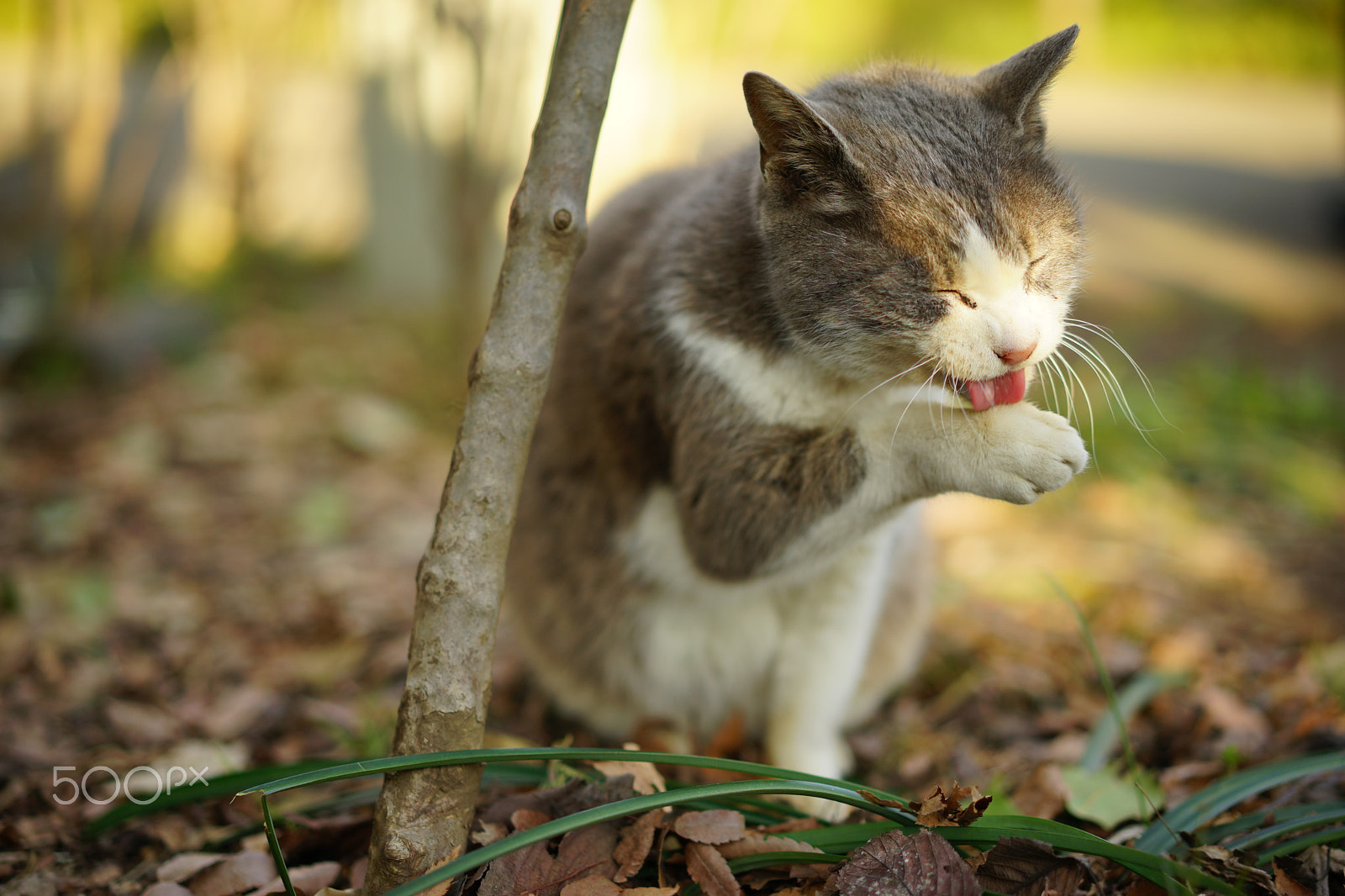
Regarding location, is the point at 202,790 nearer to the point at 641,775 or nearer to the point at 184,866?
the point at 184,866

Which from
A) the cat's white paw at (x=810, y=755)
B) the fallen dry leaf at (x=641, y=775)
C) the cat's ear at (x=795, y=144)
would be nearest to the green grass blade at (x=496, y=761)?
the fallen dry leaf at (x=641, y=775)

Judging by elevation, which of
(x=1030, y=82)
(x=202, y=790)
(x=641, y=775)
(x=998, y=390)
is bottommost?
(x=202, y=790)

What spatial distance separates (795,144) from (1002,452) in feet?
2.20

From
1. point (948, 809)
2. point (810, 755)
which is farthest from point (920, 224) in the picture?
point (810, 755)

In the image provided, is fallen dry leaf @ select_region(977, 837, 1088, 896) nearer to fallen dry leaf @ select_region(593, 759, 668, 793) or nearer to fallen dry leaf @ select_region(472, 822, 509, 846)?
fallen dry leaf @ select_region(593, 759, 668, 793)

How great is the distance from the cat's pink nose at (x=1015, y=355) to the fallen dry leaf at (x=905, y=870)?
2.54ft

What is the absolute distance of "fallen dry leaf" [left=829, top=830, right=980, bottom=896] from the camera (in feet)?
4.24

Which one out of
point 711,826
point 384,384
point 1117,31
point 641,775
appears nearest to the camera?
point 711,826

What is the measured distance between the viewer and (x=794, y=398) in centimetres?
177

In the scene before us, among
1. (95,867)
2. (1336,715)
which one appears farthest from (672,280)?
(1336,715)

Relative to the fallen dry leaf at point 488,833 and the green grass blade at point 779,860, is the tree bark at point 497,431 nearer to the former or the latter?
the fallen dry leaf at point 488,833

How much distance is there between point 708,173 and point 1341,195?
25.7 ft

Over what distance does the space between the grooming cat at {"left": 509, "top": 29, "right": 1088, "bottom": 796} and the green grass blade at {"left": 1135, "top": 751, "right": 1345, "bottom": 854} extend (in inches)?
24.3

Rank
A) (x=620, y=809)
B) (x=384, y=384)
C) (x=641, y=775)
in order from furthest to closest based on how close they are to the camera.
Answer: (x=384, y=384) → (x=641, y=775) → (x=620, y=809)
